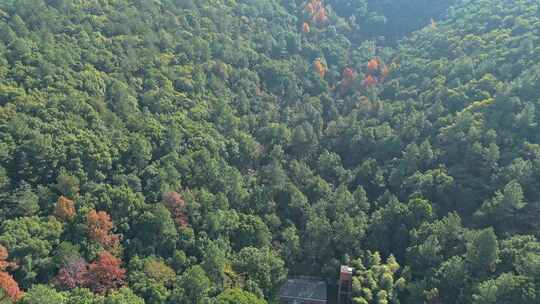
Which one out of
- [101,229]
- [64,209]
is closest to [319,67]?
[101,229]

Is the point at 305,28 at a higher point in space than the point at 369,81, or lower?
higher

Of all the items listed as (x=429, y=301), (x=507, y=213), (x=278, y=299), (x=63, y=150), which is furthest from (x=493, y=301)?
(x=63, y=150)

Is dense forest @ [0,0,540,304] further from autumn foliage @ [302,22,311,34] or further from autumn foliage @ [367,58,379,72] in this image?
autumn foliage @ [302,22,311,34]

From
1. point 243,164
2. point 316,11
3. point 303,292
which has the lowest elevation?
point 303,292

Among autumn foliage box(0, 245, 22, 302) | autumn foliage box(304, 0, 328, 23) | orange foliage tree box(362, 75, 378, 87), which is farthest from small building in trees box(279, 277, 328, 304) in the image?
autumn foliage box(304, 0, 328, 23)

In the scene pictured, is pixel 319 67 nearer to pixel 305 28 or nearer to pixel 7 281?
pixel 305 28
